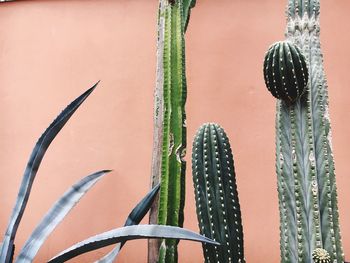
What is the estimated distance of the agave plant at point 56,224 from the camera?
215 centimetres

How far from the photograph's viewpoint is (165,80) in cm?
276

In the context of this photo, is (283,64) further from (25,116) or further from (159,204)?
(25,116)

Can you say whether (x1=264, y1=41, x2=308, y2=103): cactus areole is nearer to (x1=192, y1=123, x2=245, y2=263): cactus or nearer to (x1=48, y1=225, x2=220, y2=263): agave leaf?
(x1=192, y1=123, x2=245, y2=263): cactus

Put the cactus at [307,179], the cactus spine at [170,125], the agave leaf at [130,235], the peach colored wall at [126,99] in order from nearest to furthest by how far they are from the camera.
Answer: the agave leaf at [130,235], the cactus at [307,179], the cactus spine at [170,125], the peach colored wall at [126,99]

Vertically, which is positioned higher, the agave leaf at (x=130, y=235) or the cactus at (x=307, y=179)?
the cactus at (x=307, y=179)

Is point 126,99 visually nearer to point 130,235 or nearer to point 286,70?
point 286,70

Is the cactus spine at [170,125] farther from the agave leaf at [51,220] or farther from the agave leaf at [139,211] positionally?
the agave leaf at [51,220]

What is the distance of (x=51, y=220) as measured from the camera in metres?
2.58

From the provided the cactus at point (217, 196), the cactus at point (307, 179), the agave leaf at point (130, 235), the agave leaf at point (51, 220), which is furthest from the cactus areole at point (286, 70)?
the agave leaf at point (51, 220)

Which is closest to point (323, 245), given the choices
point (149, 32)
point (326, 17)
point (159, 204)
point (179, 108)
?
point (159, 204)

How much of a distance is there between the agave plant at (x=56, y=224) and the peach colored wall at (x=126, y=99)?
905 millimetres

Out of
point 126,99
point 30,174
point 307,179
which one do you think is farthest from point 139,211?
point 126,99

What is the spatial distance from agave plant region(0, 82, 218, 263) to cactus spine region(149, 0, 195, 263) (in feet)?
0.38

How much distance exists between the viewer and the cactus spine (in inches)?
101
